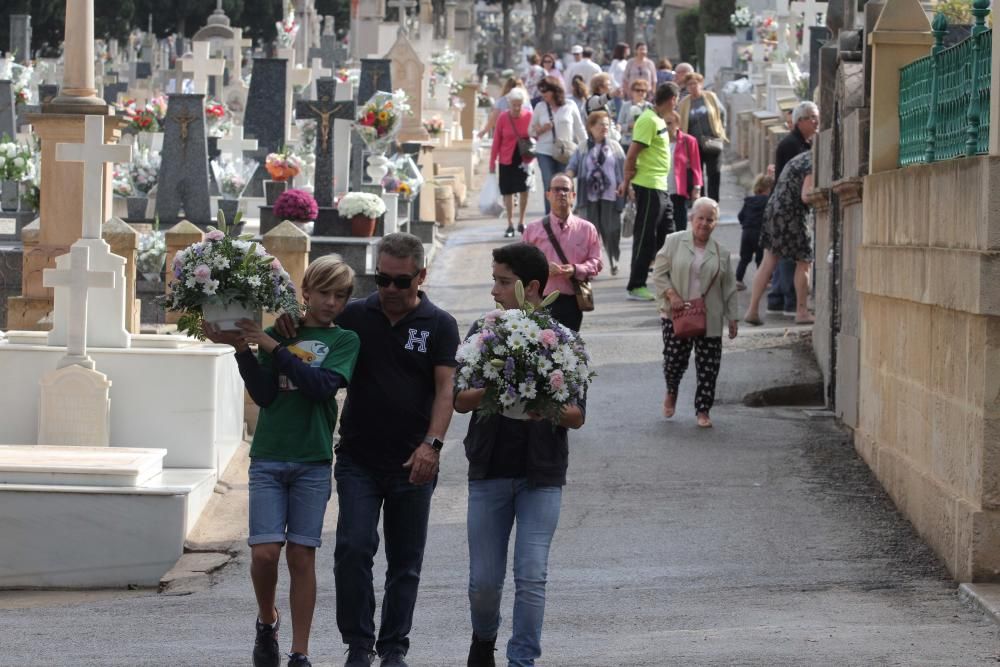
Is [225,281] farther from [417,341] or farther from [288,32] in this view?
[288,32]

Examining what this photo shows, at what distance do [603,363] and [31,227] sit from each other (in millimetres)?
4854

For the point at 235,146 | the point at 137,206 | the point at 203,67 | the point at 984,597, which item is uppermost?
the point at 203,67

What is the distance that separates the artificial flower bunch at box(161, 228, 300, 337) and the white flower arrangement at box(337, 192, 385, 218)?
11.5 m

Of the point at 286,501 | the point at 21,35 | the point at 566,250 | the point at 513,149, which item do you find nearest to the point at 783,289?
the point at 513,149

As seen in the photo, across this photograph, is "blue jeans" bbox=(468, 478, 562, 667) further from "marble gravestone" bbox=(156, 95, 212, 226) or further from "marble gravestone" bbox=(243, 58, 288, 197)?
"marble gravestone" bbox=(243, 58, 288, 197)

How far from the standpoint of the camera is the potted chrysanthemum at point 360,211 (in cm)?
Answer: 1812

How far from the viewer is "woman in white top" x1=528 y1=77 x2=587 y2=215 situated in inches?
770

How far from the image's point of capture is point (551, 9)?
302 feet

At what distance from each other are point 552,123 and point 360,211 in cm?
273

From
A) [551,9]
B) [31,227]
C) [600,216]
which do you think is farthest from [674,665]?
[551,9]

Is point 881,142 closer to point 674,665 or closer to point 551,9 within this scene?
point 674,665

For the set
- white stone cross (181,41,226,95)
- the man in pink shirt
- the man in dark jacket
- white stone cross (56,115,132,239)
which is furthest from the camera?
white stone cross (181,41,226,95)

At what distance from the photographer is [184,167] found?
62.6 ft

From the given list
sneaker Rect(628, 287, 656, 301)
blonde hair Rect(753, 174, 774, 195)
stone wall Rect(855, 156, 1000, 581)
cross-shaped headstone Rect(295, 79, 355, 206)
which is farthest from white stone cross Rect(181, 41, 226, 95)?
stone wall Rect(855, 156, 1000, 581)
